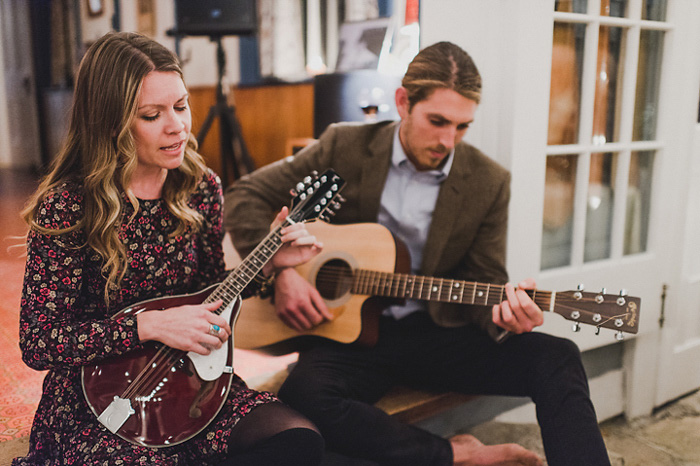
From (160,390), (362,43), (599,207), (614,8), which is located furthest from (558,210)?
(362,43)

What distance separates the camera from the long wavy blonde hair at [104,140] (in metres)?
1.07

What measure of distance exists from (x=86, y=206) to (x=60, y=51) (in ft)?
23.0

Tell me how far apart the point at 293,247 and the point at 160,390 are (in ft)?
1.45

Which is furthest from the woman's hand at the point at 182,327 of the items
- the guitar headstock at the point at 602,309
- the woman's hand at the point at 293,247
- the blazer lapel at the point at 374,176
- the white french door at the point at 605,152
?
the white french door at the point at 605,152

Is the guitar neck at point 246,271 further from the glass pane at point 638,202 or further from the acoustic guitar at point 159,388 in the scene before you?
the glass pane at point 638,202

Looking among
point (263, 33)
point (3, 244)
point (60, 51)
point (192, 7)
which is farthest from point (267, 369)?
point (60, 51)

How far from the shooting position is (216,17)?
12.0ft

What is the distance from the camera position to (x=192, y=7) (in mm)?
3682

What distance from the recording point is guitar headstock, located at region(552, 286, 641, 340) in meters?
1.21

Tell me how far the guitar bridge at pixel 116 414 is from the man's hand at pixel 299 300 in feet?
1.69

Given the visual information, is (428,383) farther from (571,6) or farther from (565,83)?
(571,6)

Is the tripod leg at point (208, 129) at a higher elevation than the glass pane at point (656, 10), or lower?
lower

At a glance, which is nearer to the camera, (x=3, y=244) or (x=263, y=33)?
(x=3, y=244)

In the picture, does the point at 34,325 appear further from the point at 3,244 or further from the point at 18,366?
the point at 3,244
